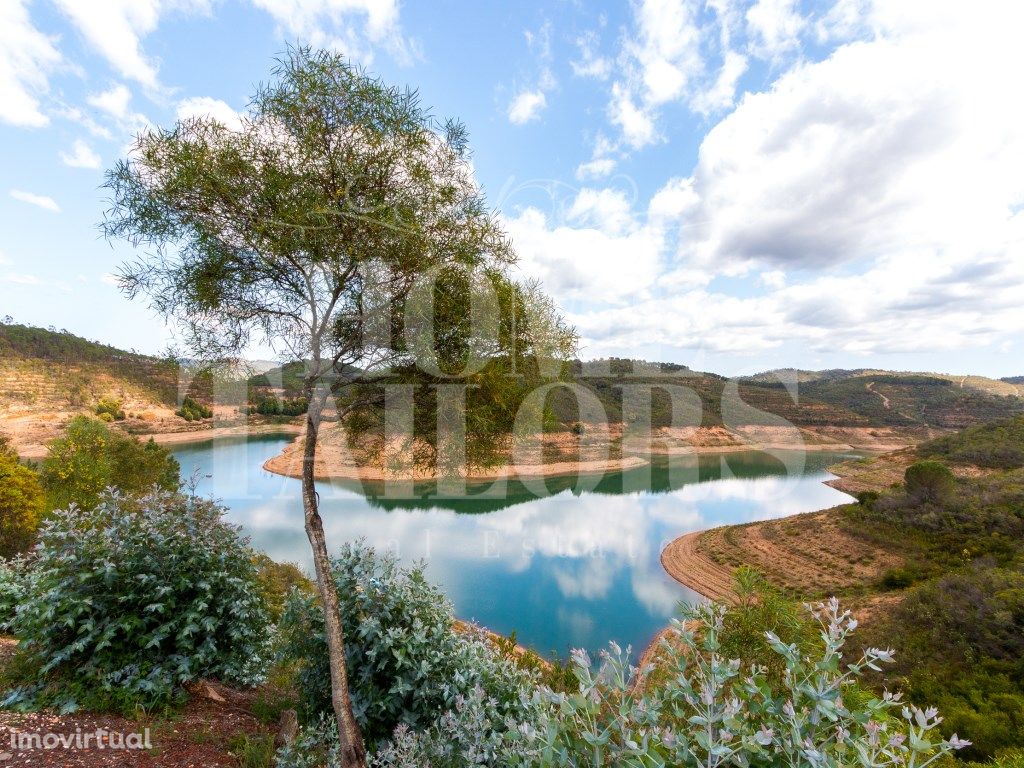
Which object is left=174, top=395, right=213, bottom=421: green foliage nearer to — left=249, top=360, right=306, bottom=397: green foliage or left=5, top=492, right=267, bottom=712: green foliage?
left=5, top=492, right=267, bottom=712: green foliage

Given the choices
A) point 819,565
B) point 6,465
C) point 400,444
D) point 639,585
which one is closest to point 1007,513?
point 819,565

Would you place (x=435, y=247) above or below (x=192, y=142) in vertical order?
below

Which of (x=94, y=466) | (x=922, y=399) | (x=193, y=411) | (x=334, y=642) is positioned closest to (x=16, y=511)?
(x=94, y=466)

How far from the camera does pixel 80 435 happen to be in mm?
20047

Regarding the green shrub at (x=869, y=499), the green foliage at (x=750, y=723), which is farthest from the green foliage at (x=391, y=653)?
the green shrub at (x=869, y=499)

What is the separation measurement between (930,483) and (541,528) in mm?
24415

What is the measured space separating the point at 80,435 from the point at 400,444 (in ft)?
75.2

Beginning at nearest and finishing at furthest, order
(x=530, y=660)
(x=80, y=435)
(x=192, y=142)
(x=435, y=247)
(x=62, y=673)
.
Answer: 1. (x=62, y=673)
2. (x=192, y=142)
3. (x=435, y=247)
4. (x=530, y=660)
5. (x=80, y=435)

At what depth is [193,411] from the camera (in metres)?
41.8

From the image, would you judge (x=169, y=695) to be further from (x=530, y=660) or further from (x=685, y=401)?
(x=685, y=401)

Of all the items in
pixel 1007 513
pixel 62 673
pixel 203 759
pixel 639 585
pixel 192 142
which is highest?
pixel 192 142

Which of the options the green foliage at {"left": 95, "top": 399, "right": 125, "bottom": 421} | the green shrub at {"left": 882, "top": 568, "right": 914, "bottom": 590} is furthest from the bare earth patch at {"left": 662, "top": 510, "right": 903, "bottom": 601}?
the green foliage at {"left": 95, "top": 399, "right": 125, "bottom": 421}

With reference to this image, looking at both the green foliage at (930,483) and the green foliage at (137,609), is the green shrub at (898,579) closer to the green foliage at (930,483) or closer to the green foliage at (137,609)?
the green foliage at (930,483)

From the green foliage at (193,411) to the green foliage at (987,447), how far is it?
61334mm
